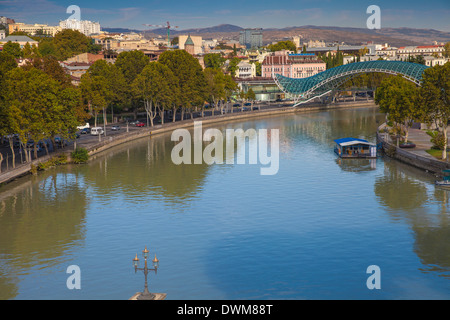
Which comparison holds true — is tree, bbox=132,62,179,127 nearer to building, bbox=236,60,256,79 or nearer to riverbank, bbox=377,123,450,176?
riverbank, bbox=377,123,450,176

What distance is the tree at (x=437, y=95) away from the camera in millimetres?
59438

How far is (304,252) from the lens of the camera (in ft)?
105

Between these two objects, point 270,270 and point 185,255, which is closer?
point 270,270

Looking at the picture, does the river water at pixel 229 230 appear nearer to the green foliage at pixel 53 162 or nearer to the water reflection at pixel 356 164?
Result: the water reflection at pixel 356 164

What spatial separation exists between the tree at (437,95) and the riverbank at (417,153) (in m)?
3.48

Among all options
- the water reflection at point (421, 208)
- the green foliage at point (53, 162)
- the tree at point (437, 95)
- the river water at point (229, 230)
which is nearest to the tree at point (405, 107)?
the tree at point (437, 95)

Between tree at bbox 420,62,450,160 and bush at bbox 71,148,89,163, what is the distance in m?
33.4

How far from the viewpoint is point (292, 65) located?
165m

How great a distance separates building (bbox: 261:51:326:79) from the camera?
543ft

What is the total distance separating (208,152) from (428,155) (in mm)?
23258

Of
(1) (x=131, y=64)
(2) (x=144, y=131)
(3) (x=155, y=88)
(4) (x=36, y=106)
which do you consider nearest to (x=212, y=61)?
(1) (x=131, y=64)

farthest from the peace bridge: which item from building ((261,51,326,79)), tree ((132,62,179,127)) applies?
tree ((132,62,179,127))

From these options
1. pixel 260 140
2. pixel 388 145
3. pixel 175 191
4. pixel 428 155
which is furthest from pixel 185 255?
pixel 260 140
